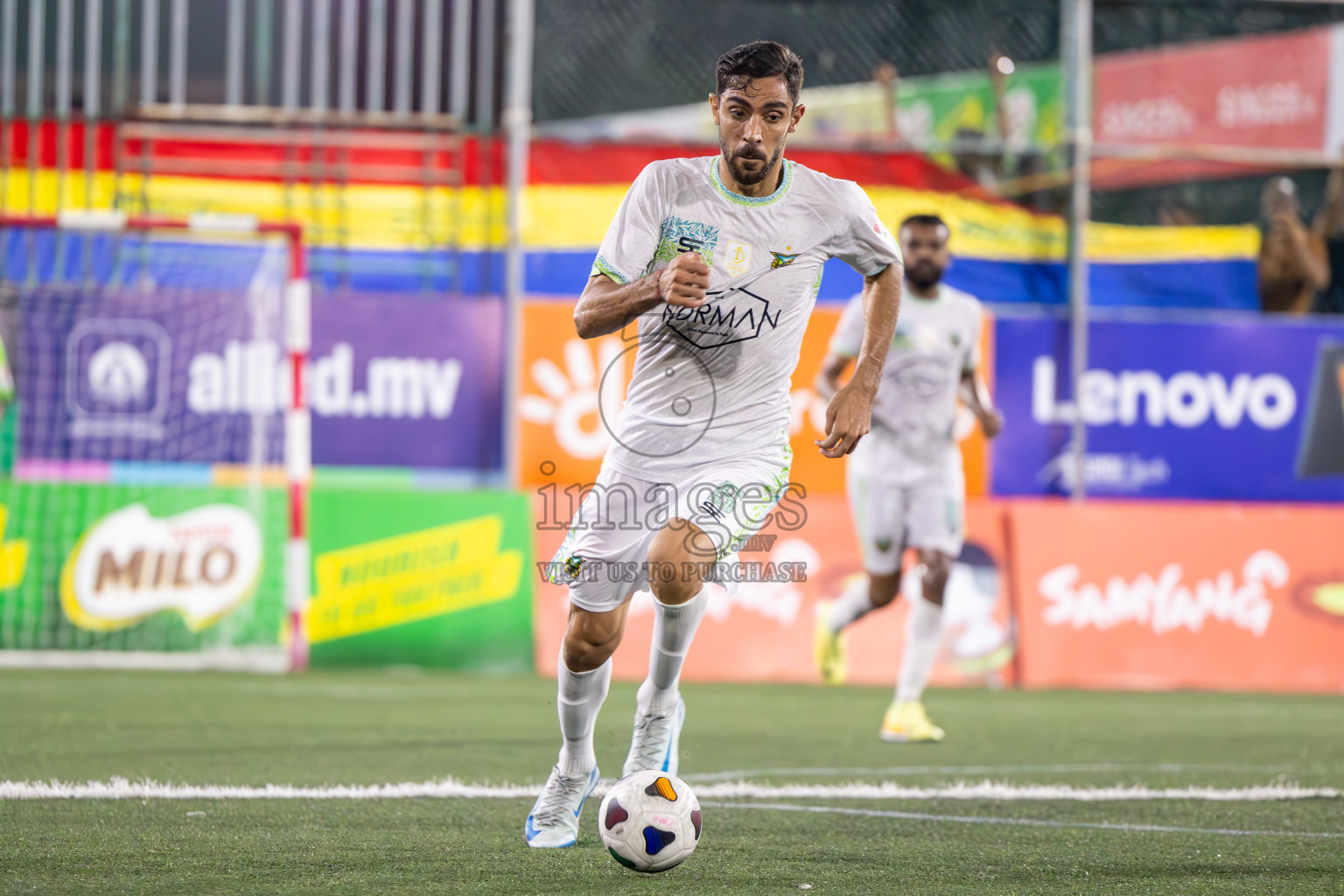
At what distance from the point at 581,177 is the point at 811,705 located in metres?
4.71

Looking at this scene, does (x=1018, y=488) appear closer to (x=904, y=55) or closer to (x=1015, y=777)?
(x=904, y=55)

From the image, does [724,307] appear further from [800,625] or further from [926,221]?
[800,625]

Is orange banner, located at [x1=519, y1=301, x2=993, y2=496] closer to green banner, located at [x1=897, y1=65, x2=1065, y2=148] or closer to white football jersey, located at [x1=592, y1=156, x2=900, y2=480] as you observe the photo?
green banner, located at [x1=897, y1=65, x2=1065, y2=148]

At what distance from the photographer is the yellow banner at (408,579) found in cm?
1131

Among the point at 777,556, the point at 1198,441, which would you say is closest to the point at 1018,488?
the point at 1198,441

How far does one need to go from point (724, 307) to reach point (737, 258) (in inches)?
5.2

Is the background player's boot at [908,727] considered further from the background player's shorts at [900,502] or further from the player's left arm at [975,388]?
the player's left arm at [975,388]

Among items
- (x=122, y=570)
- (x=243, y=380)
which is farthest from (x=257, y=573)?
(x=243, y=380)

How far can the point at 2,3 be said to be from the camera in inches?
497

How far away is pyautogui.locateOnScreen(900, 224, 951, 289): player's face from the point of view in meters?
8.34

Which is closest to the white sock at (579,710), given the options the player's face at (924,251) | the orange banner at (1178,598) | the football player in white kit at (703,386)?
the football player in white kit at (703,386)

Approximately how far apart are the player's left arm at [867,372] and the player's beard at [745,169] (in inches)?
19.6

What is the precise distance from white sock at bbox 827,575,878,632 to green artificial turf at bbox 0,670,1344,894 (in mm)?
462

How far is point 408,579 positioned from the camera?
1132 centimetres
